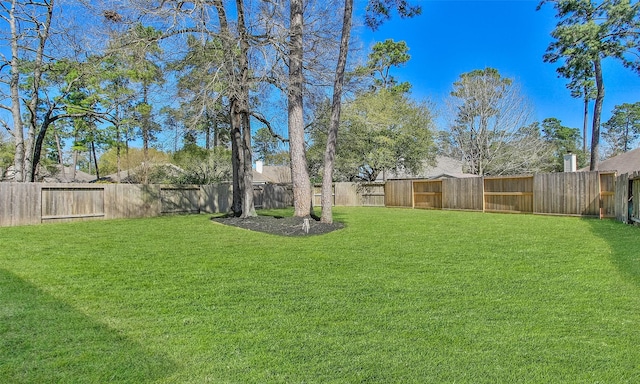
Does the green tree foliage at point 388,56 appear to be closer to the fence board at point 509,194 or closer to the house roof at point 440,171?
the house roof at point 440,171

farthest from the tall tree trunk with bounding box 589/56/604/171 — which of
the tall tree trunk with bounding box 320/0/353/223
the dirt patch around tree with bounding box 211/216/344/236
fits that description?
the dirt patch around tree with bounding box 211/216/344/236

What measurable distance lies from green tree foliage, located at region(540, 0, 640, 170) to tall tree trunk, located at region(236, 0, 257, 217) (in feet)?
42.5

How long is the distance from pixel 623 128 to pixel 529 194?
131ft

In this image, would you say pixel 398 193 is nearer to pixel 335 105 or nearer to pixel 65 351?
pixel 335 105

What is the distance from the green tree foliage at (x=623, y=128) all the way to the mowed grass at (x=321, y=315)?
46.6 meters

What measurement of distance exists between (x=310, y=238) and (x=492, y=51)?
22.1m

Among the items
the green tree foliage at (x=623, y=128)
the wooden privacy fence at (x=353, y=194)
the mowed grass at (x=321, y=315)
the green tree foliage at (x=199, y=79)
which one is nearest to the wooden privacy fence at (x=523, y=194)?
the wooden privacy fence at (x=353, y=194)

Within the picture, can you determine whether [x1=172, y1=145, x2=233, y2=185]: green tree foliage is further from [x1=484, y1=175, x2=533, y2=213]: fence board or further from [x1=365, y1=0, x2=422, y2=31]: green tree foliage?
[x1=484, y1=175, x2=533, y2=213]: fence board

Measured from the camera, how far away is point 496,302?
3.34 m

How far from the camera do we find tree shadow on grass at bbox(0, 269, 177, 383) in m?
2.04

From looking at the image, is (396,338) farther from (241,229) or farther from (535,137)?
(535,137)

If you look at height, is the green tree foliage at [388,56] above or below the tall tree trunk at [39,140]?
above

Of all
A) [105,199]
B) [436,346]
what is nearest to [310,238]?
[436,346]

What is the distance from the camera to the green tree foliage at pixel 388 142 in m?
20.9
